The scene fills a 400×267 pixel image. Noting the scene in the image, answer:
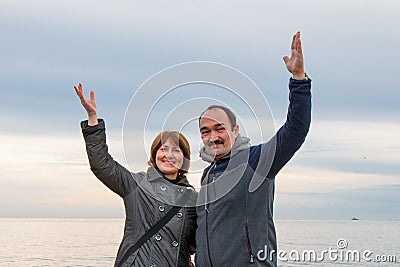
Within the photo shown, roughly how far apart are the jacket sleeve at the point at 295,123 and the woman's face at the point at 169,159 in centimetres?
133

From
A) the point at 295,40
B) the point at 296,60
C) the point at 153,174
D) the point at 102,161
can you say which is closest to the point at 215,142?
the point at 153,174

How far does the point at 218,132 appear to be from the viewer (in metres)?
6.61

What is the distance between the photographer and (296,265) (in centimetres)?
3148

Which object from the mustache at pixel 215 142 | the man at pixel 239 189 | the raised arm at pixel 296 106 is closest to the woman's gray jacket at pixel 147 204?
the man at pixel 239 189

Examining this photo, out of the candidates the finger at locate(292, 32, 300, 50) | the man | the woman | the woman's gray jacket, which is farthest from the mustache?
the finger at locate(292, 32, 300, 50)

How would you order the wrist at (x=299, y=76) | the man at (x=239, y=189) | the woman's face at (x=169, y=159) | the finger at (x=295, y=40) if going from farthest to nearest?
the woman's face at (x=169, y=159) → the man at (x=239, y=189) → the wrist at (x=299, y=76) → the finger at (x=295, y=40)

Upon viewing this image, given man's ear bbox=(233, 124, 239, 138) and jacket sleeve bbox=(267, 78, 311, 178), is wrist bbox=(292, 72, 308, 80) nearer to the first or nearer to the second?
jacket sleeve bbox=(267, 78, 311, 178)

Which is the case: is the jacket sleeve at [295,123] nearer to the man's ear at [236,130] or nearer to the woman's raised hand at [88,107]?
the man's ear at [236,130]

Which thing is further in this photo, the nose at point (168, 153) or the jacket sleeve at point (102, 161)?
the nose at point (168, 153)

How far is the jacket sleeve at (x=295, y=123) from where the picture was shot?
5.84 metres

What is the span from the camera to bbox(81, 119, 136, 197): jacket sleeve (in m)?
6.81

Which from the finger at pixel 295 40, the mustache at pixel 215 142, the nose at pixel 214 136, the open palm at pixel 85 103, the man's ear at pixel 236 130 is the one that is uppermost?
the finger at pixel 295 40

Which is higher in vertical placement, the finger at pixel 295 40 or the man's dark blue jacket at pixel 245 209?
the finger at pixel 295 40

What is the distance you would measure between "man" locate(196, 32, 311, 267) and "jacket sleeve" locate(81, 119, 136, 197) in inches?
35.6
